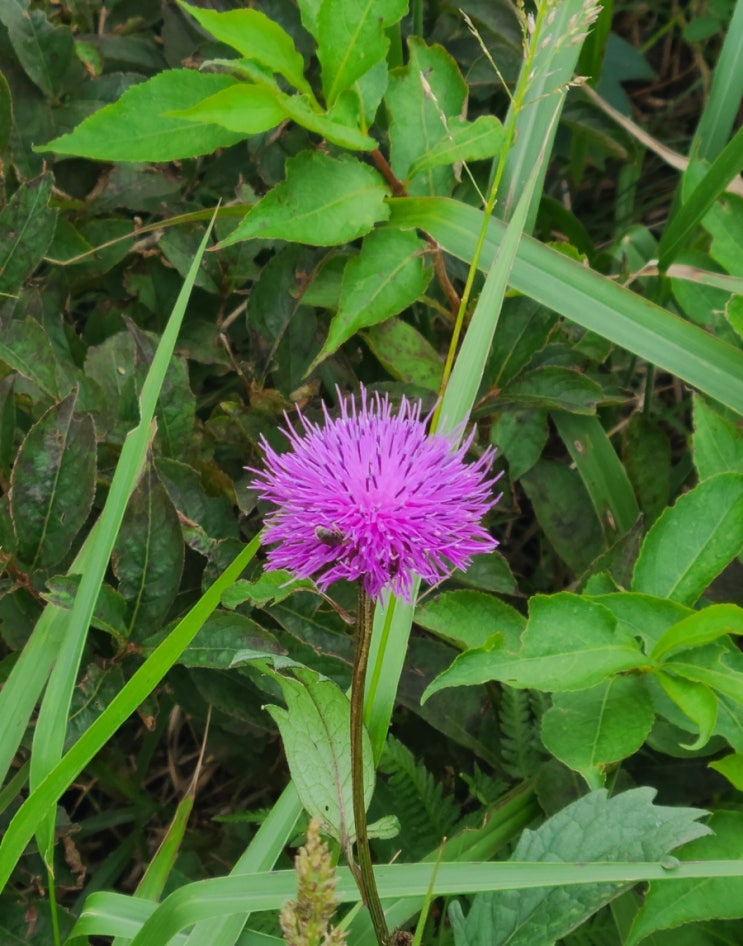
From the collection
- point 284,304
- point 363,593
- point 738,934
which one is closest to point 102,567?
point 363,593

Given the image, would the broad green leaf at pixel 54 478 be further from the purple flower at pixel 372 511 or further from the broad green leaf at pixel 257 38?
the broad green leaf at pixel 257 38

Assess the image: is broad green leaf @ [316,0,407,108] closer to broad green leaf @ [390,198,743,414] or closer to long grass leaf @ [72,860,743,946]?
broad green leaf @ [390,198,743,414]

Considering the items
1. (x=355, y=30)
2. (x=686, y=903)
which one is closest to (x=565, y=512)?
(x=686, y=903)

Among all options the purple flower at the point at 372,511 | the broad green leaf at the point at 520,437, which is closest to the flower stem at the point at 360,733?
the purple flower at the point at 372,511

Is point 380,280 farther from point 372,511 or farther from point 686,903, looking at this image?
point 686,903

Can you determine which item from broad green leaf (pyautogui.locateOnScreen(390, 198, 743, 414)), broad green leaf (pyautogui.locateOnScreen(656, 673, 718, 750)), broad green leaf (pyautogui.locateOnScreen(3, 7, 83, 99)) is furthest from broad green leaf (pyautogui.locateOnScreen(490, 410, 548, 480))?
broad green leaf (pyautogui.locateOnScreen(3, 7, 83, 99))

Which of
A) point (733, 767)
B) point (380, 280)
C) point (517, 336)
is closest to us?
point (733, 767)
